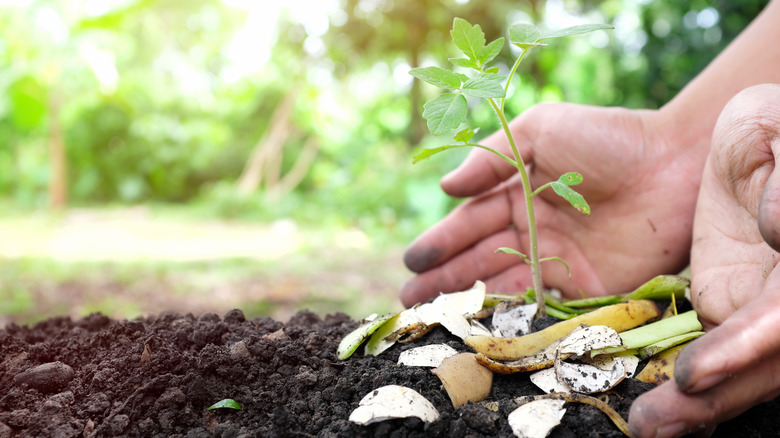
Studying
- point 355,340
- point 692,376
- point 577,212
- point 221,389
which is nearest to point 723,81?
point 577,212

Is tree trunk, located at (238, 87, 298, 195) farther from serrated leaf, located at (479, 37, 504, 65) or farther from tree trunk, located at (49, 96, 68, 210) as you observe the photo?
serrated leaf, located at (479, 37, 504, 65)

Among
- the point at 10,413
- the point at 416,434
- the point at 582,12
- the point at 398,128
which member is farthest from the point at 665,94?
the point at 398,128

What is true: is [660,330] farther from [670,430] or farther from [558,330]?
[670,430]

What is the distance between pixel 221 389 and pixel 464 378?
0.39m

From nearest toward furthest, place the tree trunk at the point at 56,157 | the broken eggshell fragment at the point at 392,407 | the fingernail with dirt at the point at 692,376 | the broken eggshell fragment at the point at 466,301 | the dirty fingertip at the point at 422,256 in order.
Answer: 1. the fingernail with dirt at the point at 692,376
2. the broken eggshell fragment at the point at 392,407
3. the broken eggshell fragment at the point at 466,301
4. the dirty fingertip at the point at 422,256
5. the tree trunk at the point at 56,157

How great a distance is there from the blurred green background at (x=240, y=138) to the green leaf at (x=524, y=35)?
1799mm

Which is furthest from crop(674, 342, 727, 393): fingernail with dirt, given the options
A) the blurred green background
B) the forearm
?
the blurred green background

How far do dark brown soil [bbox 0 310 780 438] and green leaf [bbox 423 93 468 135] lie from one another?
0.40 m

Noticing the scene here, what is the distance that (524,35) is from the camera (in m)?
0.86

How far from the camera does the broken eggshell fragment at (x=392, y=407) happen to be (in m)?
0.71

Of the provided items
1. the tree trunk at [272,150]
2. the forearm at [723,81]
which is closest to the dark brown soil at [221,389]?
the forearm at [723,81]

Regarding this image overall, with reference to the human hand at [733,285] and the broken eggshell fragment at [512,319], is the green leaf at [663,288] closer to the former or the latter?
the human hand at [733,285]

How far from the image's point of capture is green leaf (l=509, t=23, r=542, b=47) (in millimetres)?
840

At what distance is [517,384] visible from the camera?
2.84 feet
